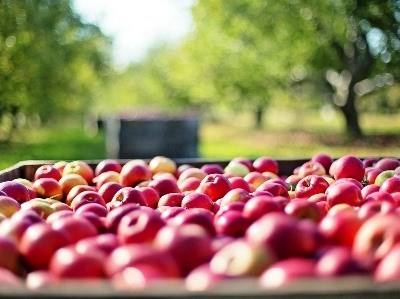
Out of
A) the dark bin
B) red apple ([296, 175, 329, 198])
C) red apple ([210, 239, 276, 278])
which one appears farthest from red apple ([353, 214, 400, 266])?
the dark bin

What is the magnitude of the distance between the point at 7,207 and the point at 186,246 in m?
1.19

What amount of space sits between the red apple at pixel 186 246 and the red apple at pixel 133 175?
1999 mm

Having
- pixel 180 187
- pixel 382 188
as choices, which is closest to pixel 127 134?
pixel 180 187

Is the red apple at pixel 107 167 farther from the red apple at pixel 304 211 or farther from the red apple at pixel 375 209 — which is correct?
the red apple at pixel 375 209

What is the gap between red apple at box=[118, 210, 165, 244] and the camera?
2.09m

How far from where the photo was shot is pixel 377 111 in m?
56.8

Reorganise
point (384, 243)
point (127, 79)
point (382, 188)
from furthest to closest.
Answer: point (127, 79) < point (382, 188) < point (384, 243)

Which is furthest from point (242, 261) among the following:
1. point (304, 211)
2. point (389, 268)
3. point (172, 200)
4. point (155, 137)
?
point (155, 137)

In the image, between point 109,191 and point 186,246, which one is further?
point 109,191

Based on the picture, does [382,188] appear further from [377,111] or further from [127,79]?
[127,79]

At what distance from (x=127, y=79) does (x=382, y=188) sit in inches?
3090

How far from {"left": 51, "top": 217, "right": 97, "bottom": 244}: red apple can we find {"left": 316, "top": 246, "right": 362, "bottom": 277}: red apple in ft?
2.86

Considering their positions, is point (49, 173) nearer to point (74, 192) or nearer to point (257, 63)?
point (74, 192)

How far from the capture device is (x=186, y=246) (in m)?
1.90
